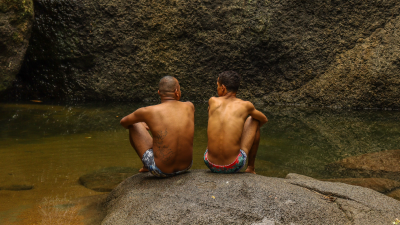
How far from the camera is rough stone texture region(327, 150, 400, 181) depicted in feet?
11.1

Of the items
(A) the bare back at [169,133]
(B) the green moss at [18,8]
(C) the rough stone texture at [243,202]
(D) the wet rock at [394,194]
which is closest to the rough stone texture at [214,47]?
(B) the green moss at [18,8]

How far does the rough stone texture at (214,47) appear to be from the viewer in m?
7.50

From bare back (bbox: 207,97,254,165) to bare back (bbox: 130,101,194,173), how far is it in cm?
18

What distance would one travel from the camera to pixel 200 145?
163 inches

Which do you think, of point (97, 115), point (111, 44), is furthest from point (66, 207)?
point (111, 44)

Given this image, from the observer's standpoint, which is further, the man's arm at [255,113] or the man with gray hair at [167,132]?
the man's arm at [255,113]

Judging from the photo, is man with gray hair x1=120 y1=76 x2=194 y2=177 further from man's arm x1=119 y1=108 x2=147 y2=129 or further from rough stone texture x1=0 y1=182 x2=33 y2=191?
rough stone texture x1=0 y1=182 x2=33 y2=191

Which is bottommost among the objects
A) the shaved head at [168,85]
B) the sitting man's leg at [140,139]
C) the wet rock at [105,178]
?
the wet rock at [105,178]

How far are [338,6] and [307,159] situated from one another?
196 inches

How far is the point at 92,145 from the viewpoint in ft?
13.4

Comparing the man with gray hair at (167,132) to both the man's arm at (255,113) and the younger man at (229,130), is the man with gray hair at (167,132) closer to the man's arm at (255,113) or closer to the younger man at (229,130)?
the younger man at (229,130)

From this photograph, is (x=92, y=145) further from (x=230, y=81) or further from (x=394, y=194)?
(x=394, y=194)

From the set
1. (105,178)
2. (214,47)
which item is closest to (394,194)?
(105,178)

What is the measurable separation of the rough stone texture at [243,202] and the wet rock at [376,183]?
1.89ft
